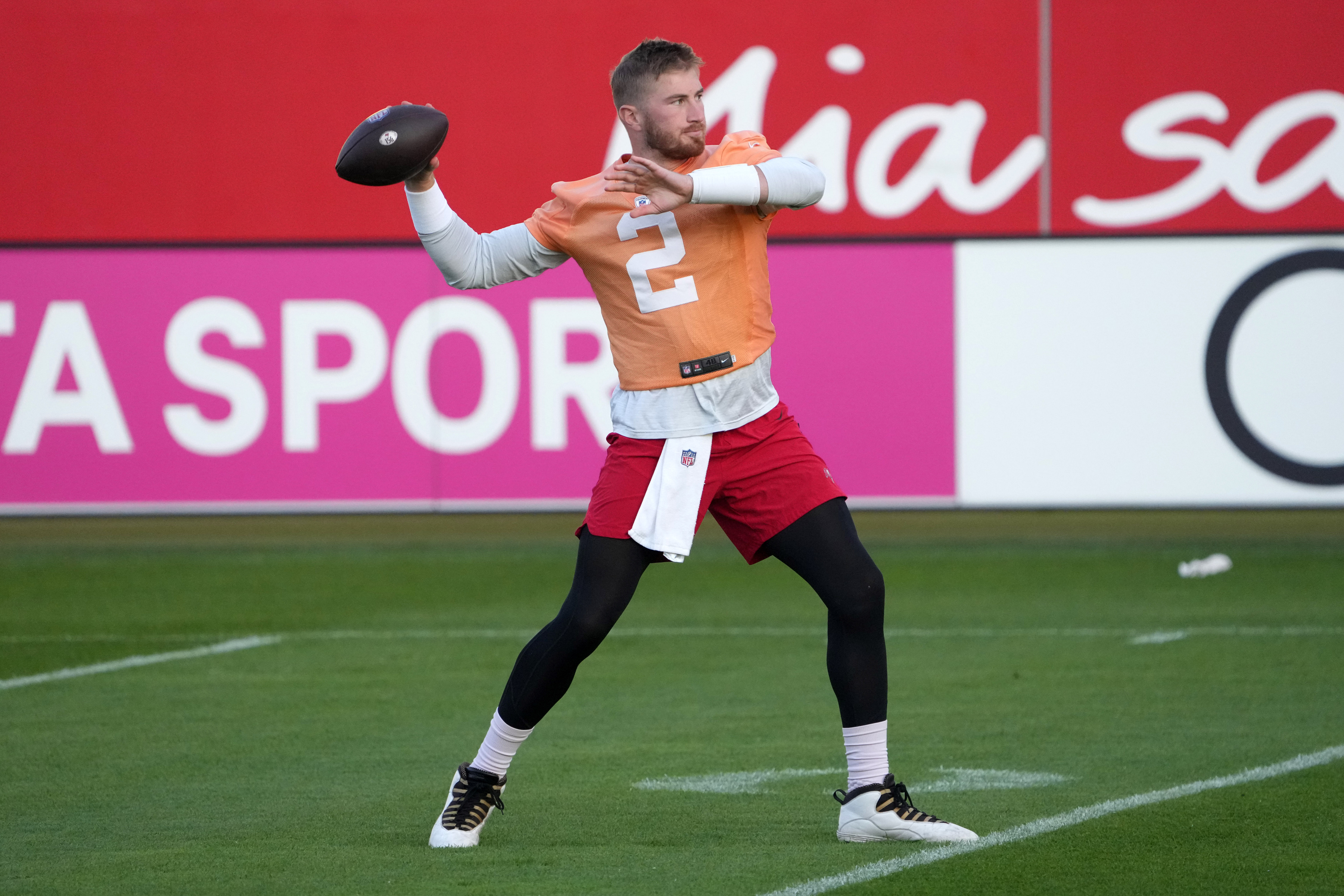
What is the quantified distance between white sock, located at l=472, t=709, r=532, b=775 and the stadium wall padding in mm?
7002

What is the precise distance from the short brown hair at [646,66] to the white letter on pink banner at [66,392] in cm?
806

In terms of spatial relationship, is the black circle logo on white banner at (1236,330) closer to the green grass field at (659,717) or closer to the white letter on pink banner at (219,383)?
the green grass field at (659,717)

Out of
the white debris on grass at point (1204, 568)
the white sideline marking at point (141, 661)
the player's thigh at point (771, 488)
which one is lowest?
the white debris on grass at point (1204, 568)

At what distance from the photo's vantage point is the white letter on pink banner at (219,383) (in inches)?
491

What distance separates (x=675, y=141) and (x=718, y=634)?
15.3 ft

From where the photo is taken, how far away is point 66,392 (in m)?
12.4

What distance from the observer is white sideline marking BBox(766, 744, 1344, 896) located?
4.76 m

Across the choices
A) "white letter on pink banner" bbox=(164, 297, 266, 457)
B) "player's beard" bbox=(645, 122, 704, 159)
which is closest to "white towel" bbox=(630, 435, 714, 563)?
"player's beard" bbox=(645, 122, 704, 159)

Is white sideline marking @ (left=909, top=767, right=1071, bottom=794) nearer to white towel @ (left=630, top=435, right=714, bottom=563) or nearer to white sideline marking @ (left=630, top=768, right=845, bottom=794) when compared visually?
white sideline marking @ (left=630, top=768, right=845, bottom=794)

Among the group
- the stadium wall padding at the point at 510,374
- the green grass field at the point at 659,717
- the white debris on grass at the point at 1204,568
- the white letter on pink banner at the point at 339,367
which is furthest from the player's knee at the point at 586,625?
the white letter on pink banner at the point at 339,367

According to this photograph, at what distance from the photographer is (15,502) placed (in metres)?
12.4

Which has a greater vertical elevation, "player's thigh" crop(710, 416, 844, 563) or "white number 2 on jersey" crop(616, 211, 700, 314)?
"white number 2 on jersey" crop(616, 211, 700, 314)

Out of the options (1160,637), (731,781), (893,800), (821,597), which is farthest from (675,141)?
(1160,637)

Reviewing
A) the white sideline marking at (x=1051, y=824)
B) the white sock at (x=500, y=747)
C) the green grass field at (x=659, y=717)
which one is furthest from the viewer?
the white sock at (x=500, y=747)
